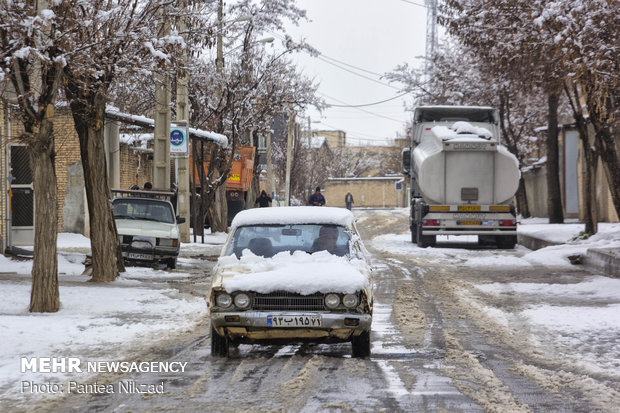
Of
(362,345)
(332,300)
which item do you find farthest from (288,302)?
(362,345)

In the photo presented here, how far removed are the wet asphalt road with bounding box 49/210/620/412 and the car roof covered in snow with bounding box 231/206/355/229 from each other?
1330mm

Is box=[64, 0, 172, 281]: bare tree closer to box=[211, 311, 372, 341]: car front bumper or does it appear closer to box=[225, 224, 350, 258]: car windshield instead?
box=[225, 224, 350, 258]: car windshield

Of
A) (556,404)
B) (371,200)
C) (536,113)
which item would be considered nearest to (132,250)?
(556,404)

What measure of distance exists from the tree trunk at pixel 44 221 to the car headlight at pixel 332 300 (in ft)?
14.5

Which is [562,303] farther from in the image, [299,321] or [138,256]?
Answer: [138,256]

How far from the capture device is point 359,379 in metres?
6.87

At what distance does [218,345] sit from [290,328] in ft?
2.78

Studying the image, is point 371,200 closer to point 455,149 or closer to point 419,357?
point 455,149

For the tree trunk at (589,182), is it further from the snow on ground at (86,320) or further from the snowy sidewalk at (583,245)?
the snow on ground at (86,320)

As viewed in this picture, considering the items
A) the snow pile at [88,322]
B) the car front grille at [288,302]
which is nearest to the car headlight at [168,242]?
the snow pile at [88,322]

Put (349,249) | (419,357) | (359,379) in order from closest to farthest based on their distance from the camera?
(359,379) → (419,357) → (349,249)

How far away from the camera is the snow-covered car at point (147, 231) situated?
1739cm

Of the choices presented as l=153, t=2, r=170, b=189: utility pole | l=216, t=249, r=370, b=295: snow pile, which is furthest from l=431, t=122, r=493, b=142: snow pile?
l=216, t=249, r=370, b=295: snow pile

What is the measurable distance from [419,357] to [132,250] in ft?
34.9
